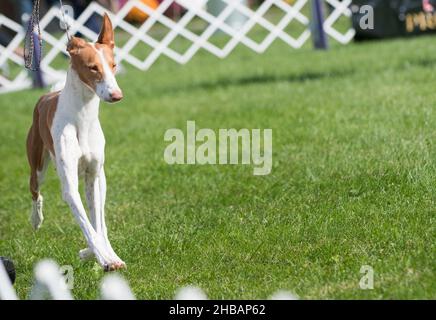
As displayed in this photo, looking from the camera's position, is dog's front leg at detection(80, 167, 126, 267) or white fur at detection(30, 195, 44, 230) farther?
white fur at detection(30, 195, 44, 230)

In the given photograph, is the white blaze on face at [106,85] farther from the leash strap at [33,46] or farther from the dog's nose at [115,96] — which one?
the leash strap at [33,46]

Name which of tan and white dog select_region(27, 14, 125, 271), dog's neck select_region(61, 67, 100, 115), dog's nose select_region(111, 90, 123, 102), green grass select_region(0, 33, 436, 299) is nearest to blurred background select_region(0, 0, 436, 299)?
green grass select_region(0, 33, 436, 299)

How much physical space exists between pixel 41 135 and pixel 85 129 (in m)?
0.39

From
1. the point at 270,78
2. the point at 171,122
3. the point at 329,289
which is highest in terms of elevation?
the point at 270,78

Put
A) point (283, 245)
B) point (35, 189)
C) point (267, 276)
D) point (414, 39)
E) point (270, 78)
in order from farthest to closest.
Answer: point (414, 39) → point (270, 78) → point (35, 189) → point (283, 245) → point (267, 276)

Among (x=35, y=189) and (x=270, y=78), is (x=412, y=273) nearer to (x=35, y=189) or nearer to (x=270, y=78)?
(x=35, y=189)

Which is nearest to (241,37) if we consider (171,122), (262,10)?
(262,10)

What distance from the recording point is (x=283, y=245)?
16.9ft

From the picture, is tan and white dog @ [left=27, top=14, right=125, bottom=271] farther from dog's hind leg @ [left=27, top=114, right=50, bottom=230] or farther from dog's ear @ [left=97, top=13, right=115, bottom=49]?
dog's hind leg @ [left=27, top=114, right=50, bottom=230]

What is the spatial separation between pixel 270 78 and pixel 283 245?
706 cm

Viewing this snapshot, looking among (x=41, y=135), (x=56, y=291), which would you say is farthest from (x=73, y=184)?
(x=56, y=291)

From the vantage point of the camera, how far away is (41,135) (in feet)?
17.1

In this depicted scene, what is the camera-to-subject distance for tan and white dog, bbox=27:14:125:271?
469 centimetres

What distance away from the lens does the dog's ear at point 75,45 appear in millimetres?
4727
